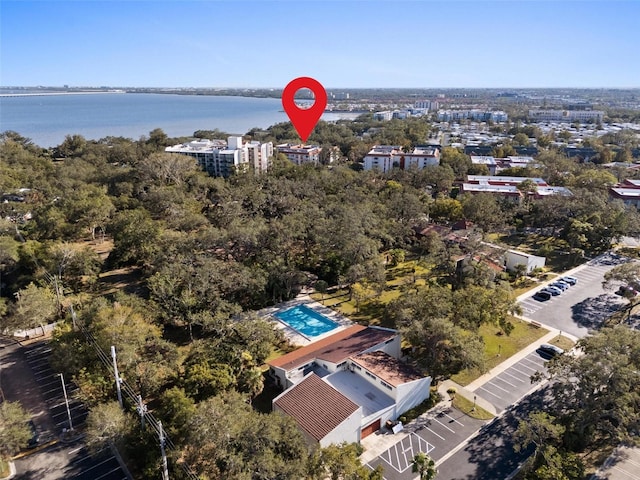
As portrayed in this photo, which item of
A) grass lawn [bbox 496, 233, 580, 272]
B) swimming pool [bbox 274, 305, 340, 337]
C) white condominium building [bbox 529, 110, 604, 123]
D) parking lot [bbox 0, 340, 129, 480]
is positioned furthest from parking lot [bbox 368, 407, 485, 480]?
white condominium building [bbox 529, 110, 604, 123]

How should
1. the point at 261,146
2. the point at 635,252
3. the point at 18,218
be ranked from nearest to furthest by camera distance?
the point at 635,252 < the point at 18,218 < the point at 261,146

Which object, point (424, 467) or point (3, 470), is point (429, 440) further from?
point (3, 470)

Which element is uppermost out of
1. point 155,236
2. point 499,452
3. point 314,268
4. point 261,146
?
point 261,146

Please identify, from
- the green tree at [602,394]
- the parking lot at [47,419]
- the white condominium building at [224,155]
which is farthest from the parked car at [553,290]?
the white condominium building at [224,155]

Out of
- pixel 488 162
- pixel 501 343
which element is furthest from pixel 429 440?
pixel 488 162

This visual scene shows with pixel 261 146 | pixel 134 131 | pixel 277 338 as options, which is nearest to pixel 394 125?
pixel 261 146

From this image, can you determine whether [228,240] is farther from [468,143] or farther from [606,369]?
[468,143]
